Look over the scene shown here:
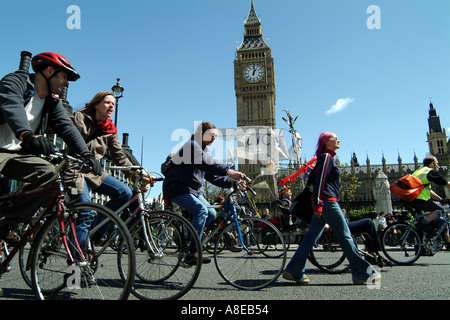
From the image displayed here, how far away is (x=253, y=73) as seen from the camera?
235ft

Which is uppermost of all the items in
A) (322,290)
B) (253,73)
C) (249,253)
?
(253,73)

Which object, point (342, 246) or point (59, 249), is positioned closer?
point (59, 249)

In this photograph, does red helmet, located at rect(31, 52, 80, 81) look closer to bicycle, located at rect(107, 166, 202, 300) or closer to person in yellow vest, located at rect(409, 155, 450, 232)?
bicycle, located at rect(107, 166, 202, 300)

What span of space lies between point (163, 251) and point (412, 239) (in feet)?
15.1

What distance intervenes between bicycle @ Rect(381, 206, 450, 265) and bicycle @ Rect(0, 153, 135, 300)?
15.3 ft

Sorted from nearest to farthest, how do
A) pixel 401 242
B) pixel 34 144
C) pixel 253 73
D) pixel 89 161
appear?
pixel 34 144, pixel 89 161, pixel 401 242, pixel 253 73

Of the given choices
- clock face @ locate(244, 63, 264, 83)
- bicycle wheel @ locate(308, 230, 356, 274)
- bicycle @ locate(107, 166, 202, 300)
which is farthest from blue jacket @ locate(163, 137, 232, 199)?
clock face @ locate(244, 63, 264, 83)

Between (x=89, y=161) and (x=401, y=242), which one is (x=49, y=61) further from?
(x=401, y=242)

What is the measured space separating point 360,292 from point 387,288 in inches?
15.4

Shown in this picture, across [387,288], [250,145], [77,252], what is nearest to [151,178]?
[77,252]

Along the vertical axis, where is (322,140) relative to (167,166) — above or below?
above

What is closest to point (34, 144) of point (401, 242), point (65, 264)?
point (65, 264)

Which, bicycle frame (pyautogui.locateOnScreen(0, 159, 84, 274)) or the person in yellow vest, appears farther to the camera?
the person in yellow vest

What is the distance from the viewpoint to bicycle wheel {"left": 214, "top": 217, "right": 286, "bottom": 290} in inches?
132
